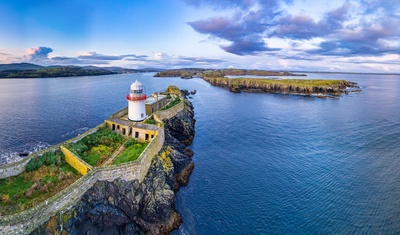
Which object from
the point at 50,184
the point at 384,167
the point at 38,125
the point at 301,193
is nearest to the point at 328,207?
the point at 301,193

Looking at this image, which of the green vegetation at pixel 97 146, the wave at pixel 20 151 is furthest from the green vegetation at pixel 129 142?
the wave at pixel 20 151

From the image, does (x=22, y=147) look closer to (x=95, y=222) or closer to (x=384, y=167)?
(x=95, y=222)

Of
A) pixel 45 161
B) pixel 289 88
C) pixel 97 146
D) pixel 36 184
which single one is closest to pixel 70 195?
pixel 36 184

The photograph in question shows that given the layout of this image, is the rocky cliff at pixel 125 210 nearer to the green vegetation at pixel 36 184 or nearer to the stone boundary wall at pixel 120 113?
the green vegetation at pixel 36 184

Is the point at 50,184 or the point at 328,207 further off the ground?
the point at 50,184

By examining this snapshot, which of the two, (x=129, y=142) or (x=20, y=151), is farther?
(x=20, y=151)

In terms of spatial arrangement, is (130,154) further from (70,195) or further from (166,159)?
(70,195)

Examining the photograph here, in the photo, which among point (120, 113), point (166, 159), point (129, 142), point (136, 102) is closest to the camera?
point (129, 142)
